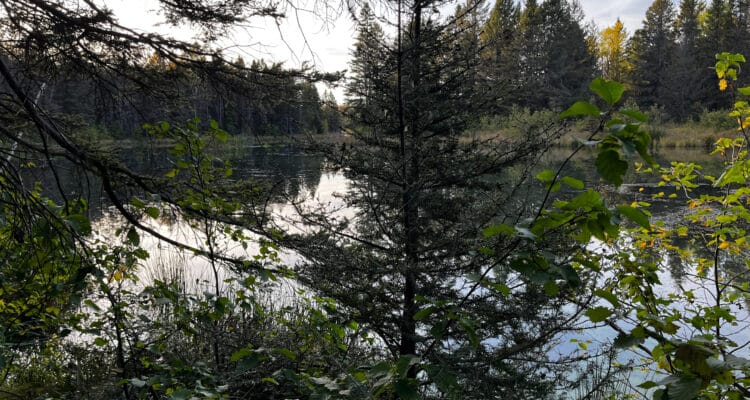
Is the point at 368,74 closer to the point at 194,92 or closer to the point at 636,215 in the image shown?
the point at 194,92

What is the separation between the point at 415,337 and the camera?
4098 mm

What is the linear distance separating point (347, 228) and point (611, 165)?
4.10 metres

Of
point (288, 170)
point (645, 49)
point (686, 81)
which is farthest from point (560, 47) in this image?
point (288, 170)

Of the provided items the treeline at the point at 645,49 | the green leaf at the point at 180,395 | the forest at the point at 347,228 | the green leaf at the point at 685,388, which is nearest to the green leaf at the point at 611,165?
the forest at the point at 347,228

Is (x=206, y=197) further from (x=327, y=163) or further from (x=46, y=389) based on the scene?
(x=46, y=389)

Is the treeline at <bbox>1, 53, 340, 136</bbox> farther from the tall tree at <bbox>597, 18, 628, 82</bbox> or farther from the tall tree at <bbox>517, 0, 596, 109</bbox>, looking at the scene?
the tall tree at <bbox>597, 18, 628, 82</bbox>

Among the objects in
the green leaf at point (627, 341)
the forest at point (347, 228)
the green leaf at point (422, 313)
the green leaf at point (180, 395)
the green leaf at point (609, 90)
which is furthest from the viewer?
the green leaf at point (180, 395)

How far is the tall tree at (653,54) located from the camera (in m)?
43.6

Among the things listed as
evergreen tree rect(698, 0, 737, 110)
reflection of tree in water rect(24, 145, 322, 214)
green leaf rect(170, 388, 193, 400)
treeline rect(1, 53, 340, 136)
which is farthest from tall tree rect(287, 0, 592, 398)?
evergreen tree rect(698, 0, 737, 110)

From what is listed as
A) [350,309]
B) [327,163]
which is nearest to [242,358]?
[350,309]

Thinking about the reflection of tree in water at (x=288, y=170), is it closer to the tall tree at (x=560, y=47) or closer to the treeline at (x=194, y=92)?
the treeline at (x=194, y=92)

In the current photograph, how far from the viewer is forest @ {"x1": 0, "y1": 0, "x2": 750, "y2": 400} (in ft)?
4.53

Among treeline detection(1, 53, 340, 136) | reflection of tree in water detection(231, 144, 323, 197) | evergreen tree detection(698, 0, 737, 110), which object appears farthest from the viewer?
→ evergreen tree detection(698, 0, 737, 110)

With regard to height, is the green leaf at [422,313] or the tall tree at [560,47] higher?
the tall tree at [560,47]
